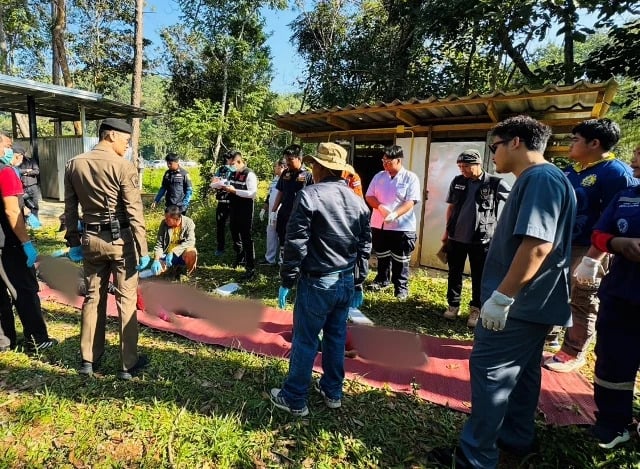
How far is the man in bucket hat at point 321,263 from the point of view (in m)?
2.36

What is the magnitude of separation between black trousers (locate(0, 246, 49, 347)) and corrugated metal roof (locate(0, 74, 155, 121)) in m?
8.15

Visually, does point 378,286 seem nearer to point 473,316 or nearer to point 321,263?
point 473,316

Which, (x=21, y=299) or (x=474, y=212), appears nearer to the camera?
(x=21, y=299)

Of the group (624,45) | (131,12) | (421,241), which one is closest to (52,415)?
(421,241)

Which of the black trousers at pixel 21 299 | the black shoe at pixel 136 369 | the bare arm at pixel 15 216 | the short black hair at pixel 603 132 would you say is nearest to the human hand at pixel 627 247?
the short black hair at pixel 603 132

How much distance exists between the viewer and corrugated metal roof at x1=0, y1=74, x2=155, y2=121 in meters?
9.25

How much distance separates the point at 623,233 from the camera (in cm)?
222

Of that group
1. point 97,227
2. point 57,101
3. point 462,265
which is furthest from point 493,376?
point 57,101

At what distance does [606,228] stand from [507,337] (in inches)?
40.9

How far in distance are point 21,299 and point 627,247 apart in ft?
14.5

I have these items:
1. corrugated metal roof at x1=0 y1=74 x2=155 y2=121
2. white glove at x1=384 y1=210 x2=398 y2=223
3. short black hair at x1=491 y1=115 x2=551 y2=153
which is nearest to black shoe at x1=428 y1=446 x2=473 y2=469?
short black hair at x1=491 y1=115 x2=551 y2=153

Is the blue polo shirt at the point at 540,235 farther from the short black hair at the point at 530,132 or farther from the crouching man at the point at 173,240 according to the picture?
the crouching man at the point at 173,240

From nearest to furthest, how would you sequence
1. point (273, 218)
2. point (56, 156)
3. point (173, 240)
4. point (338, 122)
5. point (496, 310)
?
point (496, 310)
point (173, 240)
point (273, 218)
point (338, 122)
point (56, 156)

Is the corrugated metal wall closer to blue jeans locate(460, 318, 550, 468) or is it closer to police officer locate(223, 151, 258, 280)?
police officer locate(223, 151, 258, 280)
